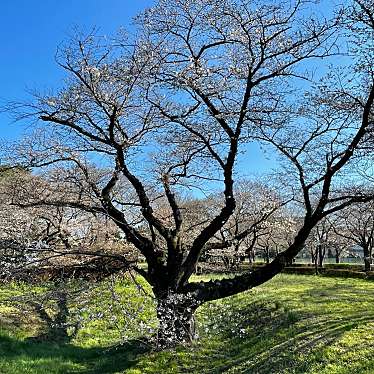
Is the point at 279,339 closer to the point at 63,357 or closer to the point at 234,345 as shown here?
the point at 234,345

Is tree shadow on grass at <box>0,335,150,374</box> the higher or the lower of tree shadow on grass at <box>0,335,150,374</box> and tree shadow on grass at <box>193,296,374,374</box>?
the lower

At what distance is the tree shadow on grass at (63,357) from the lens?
893 cm

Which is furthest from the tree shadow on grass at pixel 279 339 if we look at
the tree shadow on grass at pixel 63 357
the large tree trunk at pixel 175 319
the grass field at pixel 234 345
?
the tree shadow on grass at pixel 63 357

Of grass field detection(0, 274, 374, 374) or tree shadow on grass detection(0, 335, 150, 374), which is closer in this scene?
grass field detection(0, 274, 374, 374)

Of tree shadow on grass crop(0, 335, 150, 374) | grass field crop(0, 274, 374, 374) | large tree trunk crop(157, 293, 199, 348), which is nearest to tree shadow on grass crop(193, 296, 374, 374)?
grass field crop(0, 274, 374, 374)

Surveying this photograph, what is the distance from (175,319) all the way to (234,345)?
2360 mm

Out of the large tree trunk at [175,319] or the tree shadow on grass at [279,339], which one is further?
the large tree trunk at [175,319]

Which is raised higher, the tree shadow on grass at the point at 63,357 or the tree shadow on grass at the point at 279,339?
the tree shadow on grass at the point at 279,339

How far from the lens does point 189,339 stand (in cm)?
995

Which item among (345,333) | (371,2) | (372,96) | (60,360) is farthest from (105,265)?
(371,2)

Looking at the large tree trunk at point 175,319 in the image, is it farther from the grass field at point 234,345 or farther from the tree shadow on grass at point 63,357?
the tree shadow on grass at point 63,357

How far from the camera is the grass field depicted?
7.76 metres

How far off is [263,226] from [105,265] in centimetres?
556

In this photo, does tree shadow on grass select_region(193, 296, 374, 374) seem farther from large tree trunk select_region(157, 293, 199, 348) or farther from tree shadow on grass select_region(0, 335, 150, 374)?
tree shadow on grass select_region(0, 335, 150, 374)
